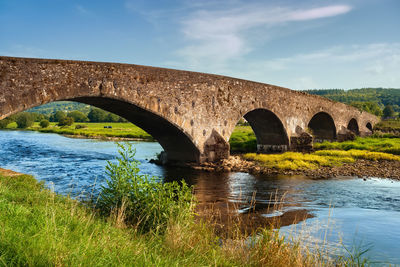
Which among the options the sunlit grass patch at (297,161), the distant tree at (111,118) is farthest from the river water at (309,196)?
the distant tree at (111,118)

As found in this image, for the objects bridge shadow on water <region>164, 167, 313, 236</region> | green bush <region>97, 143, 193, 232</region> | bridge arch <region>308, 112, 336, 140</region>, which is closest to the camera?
green bush <region>97, 143, 193, 232</region>

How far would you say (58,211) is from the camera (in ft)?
18.9

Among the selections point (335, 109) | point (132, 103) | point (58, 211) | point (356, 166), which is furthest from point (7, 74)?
point (335, 109)

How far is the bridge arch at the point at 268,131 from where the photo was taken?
24.4m

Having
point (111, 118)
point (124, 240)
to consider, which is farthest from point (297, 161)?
point (111, 118)

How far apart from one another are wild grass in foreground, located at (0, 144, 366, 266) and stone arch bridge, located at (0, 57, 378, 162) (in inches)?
207

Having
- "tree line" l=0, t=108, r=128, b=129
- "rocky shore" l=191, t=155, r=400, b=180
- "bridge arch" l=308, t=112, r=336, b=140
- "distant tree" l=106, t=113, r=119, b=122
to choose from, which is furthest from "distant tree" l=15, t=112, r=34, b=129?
"rocky shore" l=191, t=155, r=400, b=180

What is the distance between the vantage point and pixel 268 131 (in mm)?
26281

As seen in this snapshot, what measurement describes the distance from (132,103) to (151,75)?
1791 mm

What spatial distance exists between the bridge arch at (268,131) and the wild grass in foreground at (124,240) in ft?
58.8

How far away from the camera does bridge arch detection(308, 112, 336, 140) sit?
36.0 meters

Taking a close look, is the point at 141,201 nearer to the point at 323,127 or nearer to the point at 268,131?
the point at 268,131

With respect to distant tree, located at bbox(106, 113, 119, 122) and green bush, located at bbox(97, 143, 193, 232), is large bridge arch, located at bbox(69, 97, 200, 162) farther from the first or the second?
distant tree, located at bbox(106, 113, 119, 122)

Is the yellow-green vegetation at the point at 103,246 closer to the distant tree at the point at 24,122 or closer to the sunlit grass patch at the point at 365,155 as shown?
the sunlit grass patch at the point at 365,155
